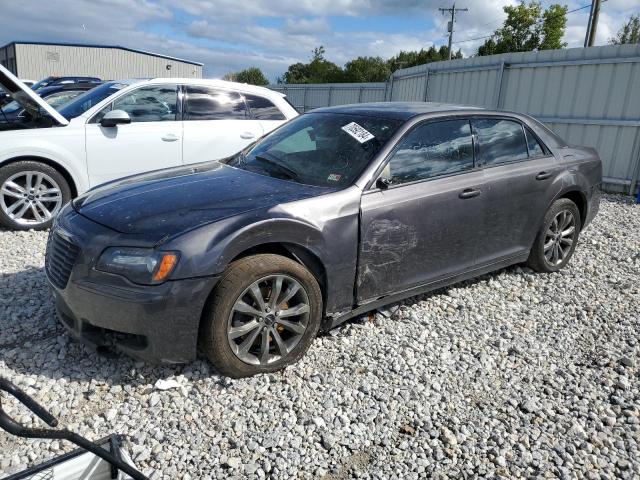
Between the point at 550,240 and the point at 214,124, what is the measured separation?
4.08 m

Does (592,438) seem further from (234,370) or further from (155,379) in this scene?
(155,379)

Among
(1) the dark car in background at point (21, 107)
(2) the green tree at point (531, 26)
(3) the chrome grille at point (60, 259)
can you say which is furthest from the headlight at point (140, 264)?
(2) the green tree at point (531, 26)

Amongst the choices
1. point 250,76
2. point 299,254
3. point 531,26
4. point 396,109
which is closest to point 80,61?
point 250,76

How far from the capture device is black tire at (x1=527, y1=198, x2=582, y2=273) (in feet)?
15.8

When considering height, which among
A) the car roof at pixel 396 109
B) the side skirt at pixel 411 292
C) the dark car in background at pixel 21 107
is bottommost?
the side skirt at pixel 411 292

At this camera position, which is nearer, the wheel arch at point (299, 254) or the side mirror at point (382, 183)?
the wheel arch at point (299, 254)

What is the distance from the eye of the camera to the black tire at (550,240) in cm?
482

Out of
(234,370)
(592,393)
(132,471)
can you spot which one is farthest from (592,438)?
(132,471)

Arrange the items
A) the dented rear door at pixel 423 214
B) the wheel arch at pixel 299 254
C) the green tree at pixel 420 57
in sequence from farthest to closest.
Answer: the green tree at pixel 420 57, the dented rear door at pixel 423 214, the wheel arch at pixel 299 254

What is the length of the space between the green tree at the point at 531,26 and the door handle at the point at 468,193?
3754cm

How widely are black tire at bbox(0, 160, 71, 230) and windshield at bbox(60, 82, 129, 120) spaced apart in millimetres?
692

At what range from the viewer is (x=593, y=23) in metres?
23.0

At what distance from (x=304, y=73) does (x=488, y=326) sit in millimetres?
68603

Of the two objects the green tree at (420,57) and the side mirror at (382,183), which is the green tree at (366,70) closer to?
the green tree at (420,57)
